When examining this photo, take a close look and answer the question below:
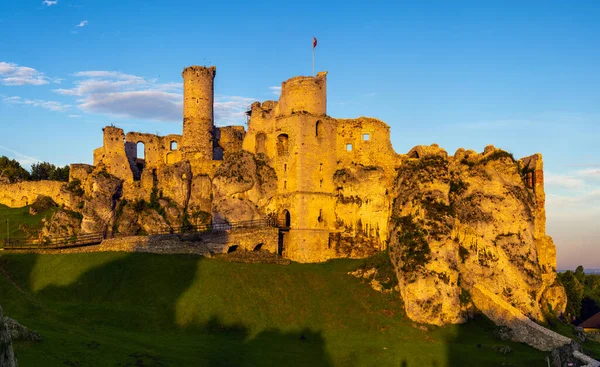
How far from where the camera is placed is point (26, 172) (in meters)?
97.2

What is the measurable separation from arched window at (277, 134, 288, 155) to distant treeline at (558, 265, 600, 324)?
4340 cm

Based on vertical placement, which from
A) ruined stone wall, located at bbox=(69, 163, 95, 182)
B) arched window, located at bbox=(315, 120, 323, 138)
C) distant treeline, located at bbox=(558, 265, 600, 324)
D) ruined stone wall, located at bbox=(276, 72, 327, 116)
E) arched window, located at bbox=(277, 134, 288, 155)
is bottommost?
distant treeline, located at bbox=(558, 265, 600, 324)

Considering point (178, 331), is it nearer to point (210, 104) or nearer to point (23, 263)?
point (23, 263)

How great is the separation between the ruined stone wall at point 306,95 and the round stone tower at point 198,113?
1253cm

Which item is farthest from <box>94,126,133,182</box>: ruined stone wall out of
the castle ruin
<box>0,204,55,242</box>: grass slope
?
<box>0,204,55,242</box>: grass slope

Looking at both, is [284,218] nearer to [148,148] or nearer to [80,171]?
[148,148]

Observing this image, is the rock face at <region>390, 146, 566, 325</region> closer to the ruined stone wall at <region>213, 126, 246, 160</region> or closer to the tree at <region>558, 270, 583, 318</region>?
the tree at <region>558, 270, 583, 318</region>

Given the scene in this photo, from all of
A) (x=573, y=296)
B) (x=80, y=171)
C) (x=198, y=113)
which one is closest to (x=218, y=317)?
(x=198, y=113)

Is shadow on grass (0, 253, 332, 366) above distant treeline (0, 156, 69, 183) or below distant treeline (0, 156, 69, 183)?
below

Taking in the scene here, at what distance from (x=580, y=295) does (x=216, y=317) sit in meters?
63.6

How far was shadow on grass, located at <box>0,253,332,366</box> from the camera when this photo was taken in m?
33.0

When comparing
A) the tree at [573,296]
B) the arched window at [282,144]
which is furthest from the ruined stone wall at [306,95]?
the tree at [573,296]

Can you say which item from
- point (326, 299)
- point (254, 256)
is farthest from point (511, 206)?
point (254, 256)

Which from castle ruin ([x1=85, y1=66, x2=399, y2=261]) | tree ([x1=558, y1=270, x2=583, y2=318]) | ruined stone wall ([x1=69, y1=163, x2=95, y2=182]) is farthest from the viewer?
tree ([x1=558, y1=270, x2=583, y2=318])
